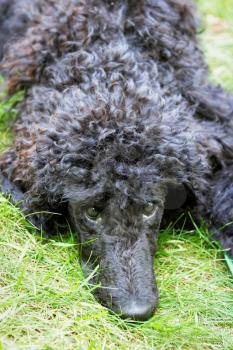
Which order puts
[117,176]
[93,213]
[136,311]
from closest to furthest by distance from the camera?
[136,311], [117,176], [93,213]

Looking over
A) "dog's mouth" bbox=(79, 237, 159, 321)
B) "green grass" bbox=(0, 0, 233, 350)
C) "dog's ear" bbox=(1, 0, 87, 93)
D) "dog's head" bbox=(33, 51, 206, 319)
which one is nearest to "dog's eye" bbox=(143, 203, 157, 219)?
"dog's head" bbox=(33, 51, 206, 319)

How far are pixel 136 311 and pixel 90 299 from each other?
0.31m

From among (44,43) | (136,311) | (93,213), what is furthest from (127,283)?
(44,43)

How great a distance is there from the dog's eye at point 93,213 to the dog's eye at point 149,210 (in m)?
0.26

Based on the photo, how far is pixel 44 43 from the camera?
463 centimetres

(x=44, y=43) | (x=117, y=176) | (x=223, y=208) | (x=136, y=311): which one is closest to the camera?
(x=136, y=311)

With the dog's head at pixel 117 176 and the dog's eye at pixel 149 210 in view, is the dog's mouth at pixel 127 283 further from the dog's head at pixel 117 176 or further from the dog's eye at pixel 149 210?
the dog's eye at pixel 149 210

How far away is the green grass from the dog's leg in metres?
0.10

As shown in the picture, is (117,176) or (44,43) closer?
(117,176)

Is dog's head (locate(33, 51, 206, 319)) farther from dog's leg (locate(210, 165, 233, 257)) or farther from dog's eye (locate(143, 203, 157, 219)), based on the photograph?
dog's leg (locate(210, 165, 233, 257))

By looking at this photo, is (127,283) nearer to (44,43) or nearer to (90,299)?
(90,299)

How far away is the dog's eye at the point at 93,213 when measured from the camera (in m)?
3.69

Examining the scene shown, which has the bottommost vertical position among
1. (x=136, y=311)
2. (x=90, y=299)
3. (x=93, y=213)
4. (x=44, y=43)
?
(x=90, y=299)

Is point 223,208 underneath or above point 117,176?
underneath
